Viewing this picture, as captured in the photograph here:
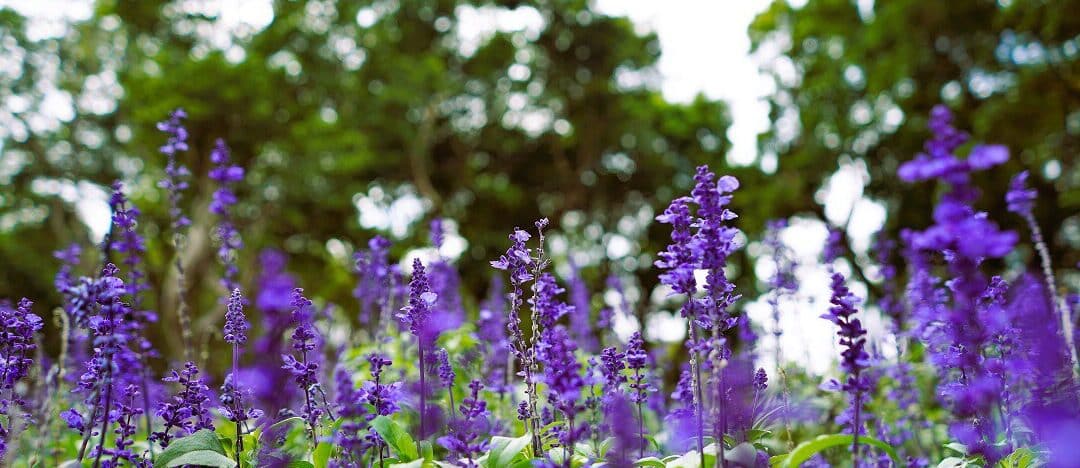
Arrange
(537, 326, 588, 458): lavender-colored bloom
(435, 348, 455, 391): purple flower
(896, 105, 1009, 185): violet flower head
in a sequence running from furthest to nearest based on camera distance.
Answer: (435, 348, 455, 391): purple flower
(537, 326, 588, 458): lavender-colored bloom
(896, 105, 1009, 185): violet flower head

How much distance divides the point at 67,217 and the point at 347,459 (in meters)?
25.8

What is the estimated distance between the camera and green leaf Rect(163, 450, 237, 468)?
9.88ft

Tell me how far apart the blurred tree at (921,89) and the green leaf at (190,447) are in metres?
11.7

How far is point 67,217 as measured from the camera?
2491cm

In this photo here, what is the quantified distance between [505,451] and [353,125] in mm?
18254

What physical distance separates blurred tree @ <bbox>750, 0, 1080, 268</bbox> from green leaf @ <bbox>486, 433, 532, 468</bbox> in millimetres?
10901

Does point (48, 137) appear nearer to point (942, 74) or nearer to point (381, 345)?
point (381, 345)

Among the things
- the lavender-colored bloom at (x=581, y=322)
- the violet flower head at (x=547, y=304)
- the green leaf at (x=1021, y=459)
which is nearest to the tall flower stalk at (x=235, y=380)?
the violet flower head at (x=547, y=304)

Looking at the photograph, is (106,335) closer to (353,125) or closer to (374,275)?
(374,275)

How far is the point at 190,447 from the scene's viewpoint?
10.3 feet

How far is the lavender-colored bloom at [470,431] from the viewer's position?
2953 millimetres

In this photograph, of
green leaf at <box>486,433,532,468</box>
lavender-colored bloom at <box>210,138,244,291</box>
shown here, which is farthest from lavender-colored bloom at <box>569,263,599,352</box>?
green leaf at <box>486,433,532,468</box>

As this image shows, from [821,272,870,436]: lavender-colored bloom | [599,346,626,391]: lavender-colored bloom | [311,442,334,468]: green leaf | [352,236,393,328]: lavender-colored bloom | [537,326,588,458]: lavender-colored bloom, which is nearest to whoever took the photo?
[821,272,870,436]: lavender-colored bloom

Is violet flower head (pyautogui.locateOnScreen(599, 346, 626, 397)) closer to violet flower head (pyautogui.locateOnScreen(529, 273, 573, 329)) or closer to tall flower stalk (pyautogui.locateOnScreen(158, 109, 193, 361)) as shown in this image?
violet flower head (pyautogui.locateOnScreen(529, 273, 573, 329))
